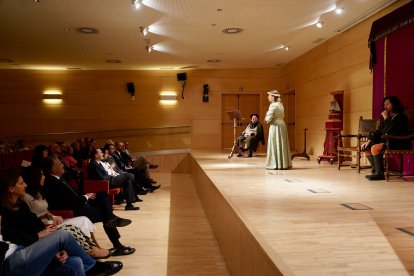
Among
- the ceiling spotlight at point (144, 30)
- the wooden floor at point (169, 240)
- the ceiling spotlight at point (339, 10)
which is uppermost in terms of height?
the ceiling spotlight at point (339, 10)

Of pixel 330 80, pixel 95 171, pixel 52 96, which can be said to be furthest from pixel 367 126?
pixel 52 96

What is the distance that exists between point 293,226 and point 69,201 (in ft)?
7.04

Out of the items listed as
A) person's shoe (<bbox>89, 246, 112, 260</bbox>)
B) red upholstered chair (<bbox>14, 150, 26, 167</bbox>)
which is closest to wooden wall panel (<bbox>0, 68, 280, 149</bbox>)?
red upholstered chair (<bbox>14, 150, 26, 167</bbox>)

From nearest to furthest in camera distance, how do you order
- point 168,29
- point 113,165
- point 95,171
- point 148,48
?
point 95,171
point 113,165
point 168,29
point 148,48

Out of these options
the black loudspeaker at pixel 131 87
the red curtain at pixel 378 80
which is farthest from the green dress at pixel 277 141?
the black loudspeaker at pixel 131 87

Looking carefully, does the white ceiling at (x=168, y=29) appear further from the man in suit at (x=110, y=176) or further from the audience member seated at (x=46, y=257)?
the audience member seated at (x=46, y=257)

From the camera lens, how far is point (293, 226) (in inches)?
116

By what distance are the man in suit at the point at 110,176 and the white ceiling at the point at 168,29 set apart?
8.12 ft

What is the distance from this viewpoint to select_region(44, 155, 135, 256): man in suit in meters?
3.59

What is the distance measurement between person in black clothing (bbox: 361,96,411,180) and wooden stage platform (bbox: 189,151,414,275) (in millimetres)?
292

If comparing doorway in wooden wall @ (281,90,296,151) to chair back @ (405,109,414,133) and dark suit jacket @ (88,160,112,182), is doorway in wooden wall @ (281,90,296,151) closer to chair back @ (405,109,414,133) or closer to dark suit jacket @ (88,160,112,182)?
chair back @ (405,109,414,133)

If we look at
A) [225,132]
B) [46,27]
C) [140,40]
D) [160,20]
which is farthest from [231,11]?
[225,132]

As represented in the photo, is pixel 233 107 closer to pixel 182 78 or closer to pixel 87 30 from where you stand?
pixel 182 78

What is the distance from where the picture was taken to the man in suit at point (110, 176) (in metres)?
5.36
